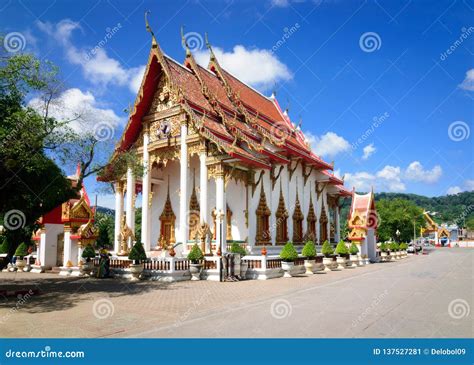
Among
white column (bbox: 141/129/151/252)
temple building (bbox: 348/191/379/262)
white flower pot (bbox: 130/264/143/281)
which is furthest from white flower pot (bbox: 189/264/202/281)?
temple building (bbox: 348/191/379/262)

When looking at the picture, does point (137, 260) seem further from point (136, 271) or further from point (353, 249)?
point (353, 249)

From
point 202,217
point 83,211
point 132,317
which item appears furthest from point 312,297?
point 83,211

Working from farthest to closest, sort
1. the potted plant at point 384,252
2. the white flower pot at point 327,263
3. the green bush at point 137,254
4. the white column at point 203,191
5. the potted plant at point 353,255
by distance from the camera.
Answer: the potted plant at point 384,252 < the potted plant at point 353,255 < the white flower pot at point 327,263 < the white column at point 203,191 < the green bush at point 137,254

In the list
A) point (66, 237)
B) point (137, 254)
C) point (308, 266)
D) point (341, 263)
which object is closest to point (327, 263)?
point (341, 263)

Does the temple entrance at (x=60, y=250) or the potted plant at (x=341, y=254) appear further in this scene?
the potted plant at (x=341, y=254)

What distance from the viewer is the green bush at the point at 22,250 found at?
23.4m

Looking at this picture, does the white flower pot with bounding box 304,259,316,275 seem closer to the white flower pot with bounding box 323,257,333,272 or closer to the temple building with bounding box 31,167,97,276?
the white flower pot with bounding box 323,257,333,272

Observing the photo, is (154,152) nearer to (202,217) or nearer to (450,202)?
(202,217)

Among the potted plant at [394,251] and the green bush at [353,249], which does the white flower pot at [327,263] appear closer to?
the green bush at [353,249]

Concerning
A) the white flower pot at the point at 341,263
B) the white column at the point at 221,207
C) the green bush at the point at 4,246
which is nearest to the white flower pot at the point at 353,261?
the white flower pot at the point at 341,263

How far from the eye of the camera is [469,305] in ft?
29.7

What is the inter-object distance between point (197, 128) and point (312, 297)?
33.3ft

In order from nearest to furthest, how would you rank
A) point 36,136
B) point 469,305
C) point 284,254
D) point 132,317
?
point 132,317, point 469,305, point 36,136, point 284,254

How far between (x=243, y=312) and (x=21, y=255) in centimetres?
1952
